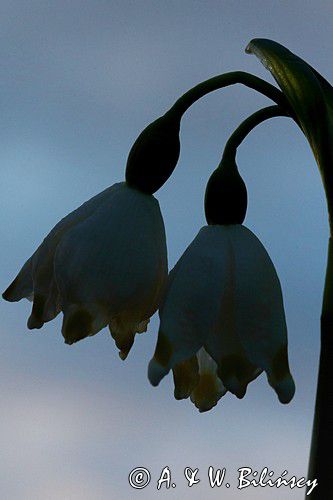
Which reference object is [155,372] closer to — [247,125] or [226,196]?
[226,196]

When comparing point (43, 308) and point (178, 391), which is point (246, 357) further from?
point (43, 308)

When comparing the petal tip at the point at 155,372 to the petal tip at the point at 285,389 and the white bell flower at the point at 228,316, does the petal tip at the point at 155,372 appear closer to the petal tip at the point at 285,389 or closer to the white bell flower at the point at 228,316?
the white bell flower at the point at 228,316

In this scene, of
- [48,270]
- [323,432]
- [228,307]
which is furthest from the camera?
[48,270]

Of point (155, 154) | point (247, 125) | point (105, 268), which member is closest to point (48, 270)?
point (105, 268)

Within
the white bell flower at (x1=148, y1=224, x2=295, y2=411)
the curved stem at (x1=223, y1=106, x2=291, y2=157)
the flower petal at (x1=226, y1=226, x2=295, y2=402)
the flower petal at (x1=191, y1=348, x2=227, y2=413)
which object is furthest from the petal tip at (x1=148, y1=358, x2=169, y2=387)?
the curved stem at (x1=223, y1=106, x2=291, y2=157)

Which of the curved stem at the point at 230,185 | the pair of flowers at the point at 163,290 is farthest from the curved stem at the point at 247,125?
the pair of flowers at the point at 163,290

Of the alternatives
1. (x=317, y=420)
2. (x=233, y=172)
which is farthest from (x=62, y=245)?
(x=317, y=420)

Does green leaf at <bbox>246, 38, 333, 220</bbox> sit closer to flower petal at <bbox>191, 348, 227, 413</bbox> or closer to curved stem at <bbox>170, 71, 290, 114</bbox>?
curved stem at <bbox>170, 71, 290, 114</bbox>
